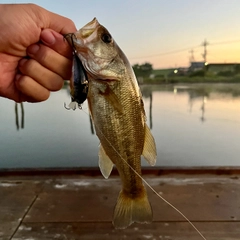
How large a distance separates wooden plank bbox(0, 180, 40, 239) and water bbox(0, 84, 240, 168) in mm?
2786

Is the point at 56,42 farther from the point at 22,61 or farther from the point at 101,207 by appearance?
the point at 101,207

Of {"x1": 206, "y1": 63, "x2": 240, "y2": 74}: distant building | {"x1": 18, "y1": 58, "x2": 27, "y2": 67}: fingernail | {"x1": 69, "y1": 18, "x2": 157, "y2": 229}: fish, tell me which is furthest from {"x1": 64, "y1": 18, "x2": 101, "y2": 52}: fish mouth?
{"x1": 206, "y1": 63, "x2": 240, "y2": 74}: distant building

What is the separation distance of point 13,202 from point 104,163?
5.04 feet

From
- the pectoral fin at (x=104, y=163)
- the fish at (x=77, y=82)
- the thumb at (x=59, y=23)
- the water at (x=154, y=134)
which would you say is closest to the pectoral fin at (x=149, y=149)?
the pectoral fin at (x=104, y=163)

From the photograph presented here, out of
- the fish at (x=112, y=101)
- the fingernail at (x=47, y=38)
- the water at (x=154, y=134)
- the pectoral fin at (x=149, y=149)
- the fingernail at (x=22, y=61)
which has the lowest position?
the water at (x=154, y=134)

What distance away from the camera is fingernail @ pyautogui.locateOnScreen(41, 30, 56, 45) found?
1.37 m

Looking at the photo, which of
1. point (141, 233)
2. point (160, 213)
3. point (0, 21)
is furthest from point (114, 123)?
point (160, 213)

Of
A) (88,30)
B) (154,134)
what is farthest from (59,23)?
(154,134)

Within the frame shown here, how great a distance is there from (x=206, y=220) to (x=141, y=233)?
0.46m

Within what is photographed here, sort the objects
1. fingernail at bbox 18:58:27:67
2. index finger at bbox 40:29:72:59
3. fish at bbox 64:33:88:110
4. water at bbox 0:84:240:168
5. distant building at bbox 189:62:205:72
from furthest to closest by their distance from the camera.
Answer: distant building at bbox 189:62:205:72
water at bbox 0:84:240:168
fingernail at bbox 18:58:27:67
index finger at bbox 40:29:72:59
fish at bbox 64:33:88:110

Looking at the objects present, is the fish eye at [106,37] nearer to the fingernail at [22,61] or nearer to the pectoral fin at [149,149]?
the pectoral fin at [149,149]

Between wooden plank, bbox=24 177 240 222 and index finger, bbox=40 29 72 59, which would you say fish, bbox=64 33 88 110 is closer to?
index finger, bbox=40 29 72 59

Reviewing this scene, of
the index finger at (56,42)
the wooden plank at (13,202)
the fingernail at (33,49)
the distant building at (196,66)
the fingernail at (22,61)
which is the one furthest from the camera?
the distant building at (196,66)

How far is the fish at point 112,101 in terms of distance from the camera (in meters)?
1.25
